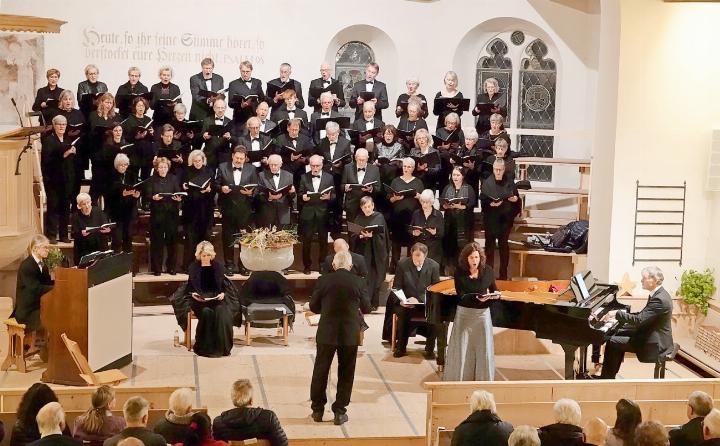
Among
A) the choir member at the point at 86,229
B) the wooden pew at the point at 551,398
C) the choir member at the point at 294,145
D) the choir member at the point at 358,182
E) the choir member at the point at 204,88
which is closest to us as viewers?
the wooden pew at the point at 551,398

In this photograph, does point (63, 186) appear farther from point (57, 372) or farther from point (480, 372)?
point (480, 372)

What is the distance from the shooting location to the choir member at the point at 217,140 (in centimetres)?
1352

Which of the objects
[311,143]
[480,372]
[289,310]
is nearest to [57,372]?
[289,310]

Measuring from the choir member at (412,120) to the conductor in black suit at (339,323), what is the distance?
16.5ft

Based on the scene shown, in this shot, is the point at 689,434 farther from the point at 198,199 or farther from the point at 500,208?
the point at 198,199

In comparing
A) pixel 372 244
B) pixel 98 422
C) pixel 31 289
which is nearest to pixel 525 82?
pixel 372 244

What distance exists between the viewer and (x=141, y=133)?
13328 mm

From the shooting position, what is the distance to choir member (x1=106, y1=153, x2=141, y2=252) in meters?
12.9

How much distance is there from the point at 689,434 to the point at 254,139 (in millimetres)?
7433

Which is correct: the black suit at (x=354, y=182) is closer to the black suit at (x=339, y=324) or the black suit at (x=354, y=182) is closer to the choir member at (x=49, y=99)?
the choir member at (x=49, y=99)

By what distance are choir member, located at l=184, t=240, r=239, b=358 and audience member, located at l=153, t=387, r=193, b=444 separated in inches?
163

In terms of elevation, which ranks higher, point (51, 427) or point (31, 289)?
point (31, 289)

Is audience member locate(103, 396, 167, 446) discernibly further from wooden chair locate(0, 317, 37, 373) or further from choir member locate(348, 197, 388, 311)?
choir member locate(348, 197, 388, 311)

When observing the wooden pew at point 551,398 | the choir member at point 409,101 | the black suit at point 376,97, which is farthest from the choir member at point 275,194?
the wooden pew at point 551,398
